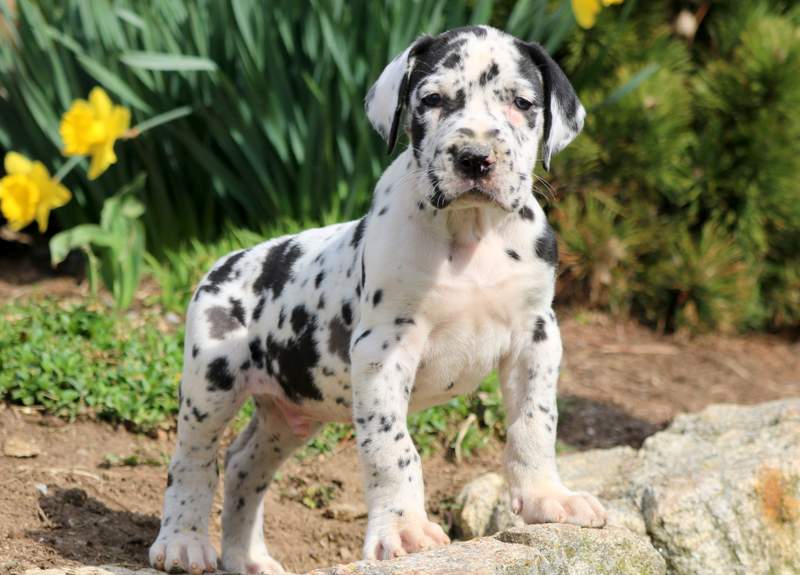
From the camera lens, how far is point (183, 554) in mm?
4152

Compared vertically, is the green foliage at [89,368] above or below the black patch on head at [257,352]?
below

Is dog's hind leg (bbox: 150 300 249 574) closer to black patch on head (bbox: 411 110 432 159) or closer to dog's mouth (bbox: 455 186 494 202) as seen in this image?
black patch on head (bbox: 411 110 432 159)

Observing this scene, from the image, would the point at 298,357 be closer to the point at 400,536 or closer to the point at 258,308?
the point at 258,308

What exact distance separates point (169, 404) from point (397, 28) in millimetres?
2296

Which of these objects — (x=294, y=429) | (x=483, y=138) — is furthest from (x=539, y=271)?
(x=294, y=429)

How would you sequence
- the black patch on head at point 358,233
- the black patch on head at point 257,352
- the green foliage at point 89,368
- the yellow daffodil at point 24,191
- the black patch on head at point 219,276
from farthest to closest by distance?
the yellow daffodil at point 24,191 < the green foliage at point 89,368 < the black patch on head at point 219,276 < the black patch on head at point 257,352 < the black patch on head at point 358,233

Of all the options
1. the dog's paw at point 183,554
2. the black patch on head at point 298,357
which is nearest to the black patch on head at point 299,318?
the black patch on head at point 298,357

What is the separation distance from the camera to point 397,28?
6.36m

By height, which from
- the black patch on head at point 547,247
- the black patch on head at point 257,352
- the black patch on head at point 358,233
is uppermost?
the black patch on head at point 547,247

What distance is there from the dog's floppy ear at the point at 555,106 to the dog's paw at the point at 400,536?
1.23 m

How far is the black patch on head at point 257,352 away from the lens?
14.6 ft

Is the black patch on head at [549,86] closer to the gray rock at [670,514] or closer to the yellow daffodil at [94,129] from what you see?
the gray rock at [670,514]

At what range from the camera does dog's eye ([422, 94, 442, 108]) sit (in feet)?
12.4

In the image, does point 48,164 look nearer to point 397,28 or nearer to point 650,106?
point 397,28
